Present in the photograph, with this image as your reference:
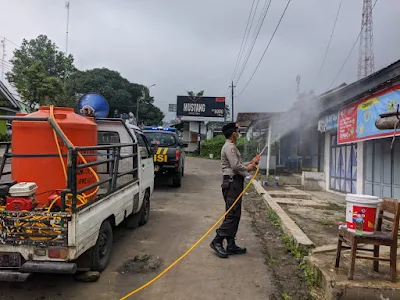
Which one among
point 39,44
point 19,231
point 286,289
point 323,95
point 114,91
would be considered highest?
point 39,44

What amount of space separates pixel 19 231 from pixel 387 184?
27.6 ft

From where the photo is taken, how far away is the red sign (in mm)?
9570

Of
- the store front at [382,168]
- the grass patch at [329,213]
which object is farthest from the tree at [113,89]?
the grass patch at [329,213]

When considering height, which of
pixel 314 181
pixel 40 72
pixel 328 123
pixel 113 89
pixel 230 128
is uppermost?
pixel 113 89

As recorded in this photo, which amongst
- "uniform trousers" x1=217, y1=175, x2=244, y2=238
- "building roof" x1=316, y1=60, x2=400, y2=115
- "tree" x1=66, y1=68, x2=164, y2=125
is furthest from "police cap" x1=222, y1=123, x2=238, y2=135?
"tree" x1=66, y1=68, x2=164, y2=125

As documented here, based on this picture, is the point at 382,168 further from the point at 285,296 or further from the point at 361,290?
the point at 285,296

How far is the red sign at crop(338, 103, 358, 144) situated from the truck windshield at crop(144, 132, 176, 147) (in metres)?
5.45

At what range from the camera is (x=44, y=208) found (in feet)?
12.7

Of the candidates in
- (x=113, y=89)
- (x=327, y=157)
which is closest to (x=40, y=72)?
(x=113, y=89)

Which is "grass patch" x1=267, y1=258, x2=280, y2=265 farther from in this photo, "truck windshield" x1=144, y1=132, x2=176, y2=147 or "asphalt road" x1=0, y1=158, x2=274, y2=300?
"truck windshield" x1=144, y1=132, x2=176, y2=147

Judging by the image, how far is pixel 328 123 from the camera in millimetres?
12031

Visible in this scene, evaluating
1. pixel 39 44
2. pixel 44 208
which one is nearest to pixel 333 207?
pixel 44 208

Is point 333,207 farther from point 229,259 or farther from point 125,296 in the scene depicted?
point 125,296

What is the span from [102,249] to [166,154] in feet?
22.0
